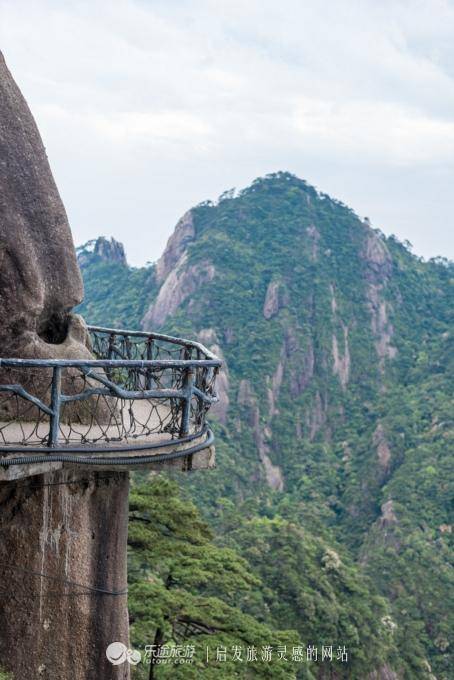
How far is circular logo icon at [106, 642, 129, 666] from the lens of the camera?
6723mm

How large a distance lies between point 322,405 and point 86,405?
75.7m

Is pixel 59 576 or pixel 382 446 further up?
pixel 59 576

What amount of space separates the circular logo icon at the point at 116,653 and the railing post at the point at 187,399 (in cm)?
201

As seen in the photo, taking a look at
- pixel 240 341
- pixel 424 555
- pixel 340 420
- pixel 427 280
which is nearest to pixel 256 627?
pixel 424 555

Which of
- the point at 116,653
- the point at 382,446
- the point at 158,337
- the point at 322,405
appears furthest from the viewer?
the point at 322,405

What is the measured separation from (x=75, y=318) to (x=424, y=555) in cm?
4322

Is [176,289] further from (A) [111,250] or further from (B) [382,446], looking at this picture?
(B) [382,446]

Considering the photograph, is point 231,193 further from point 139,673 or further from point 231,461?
point 139,673

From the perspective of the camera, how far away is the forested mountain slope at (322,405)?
35281 mm

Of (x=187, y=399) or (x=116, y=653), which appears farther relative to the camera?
(x=116, y=653)

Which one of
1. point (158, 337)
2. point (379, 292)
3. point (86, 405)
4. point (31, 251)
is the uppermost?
point (379, 292)

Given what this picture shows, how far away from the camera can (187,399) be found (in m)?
6.37

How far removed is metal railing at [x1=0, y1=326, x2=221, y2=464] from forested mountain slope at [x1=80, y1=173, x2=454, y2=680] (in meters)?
22.2

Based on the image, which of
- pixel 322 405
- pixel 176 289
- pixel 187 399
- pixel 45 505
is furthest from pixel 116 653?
pixel 322 405
